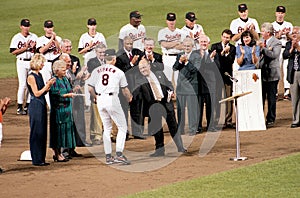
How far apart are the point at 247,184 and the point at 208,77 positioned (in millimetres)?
4721

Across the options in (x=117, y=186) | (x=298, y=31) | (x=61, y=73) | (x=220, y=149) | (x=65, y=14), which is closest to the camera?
(x=117, y=186)

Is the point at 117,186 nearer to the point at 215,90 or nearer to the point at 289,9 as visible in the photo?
the point at 215,90

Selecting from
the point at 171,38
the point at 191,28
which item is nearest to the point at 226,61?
Result: the point at 171,38

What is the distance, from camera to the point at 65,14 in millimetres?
33031

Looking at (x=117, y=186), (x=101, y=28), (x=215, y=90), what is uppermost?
(x=101, y=28)

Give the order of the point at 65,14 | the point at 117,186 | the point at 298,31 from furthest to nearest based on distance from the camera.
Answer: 1. the point at 65,14
2. the point at 298,31
3. the point at 117,186

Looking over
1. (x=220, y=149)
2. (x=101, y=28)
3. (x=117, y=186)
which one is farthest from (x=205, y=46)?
(x=101, y=28)

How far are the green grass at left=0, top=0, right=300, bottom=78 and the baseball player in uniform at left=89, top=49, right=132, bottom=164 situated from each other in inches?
555

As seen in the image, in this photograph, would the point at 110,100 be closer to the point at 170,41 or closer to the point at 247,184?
the point at 247,184

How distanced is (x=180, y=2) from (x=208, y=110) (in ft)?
54.9

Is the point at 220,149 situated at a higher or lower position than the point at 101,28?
lower

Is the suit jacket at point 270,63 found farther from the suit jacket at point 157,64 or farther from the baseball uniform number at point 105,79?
the baseball uniform number at point 105,79

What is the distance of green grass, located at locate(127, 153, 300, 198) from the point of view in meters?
12.8

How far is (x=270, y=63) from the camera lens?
18.3 m
